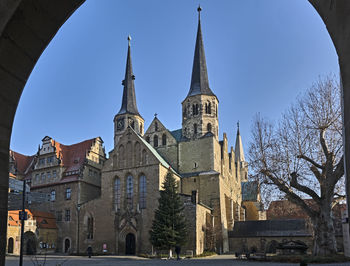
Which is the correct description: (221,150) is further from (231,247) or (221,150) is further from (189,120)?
(231,247)

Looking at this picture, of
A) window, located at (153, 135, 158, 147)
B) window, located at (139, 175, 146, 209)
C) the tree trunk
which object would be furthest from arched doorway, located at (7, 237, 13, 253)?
the tree trunk

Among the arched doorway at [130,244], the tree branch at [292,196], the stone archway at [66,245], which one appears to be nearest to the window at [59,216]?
the stone archway at [66,245]

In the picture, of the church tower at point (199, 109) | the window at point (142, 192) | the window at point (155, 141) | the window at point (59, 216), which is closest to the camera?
the window at point (142, 192)

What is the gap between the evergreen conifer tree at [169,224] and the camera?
1237 inches

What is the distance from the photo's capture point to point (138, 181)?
1544 inches

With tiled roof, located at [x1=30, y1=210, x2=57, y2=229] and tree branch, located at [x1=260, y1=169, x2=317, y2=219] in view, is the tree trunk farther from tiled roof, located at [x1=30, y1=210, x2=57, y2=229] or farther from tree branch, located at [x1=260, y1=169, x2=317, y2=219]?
tiled roof, located at [x1=30, y1=210, x2=57, y2=229]

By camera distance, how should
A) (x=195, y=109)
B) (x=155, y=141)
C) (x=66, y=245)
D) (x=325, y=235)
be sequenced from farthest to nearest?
(x=155, y=141) < (x=195, y=109) < (x=66, y=245) < (x=325, y=235)

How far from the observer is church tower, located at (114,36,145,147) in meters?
58.2

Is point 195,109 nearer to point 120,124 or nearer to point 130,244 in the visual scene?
point 120,124

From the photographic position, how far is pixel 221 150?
49.3 m

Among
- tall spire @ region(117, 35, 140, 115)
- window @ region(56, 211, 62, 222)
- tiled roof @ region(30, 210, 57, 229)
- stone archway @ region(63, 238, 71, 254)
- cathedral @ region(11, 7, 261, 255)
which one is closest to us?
cathedral @ region(11, 7, 261, 255)

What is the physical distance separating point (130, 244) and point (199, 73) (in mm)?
26183

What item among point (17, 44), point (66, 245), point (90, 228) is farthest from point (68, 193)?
point (17, 44)

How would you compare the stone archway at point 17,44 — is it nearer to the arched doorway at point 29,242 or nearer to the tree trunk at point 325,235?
the tree trunk at point 325,235
